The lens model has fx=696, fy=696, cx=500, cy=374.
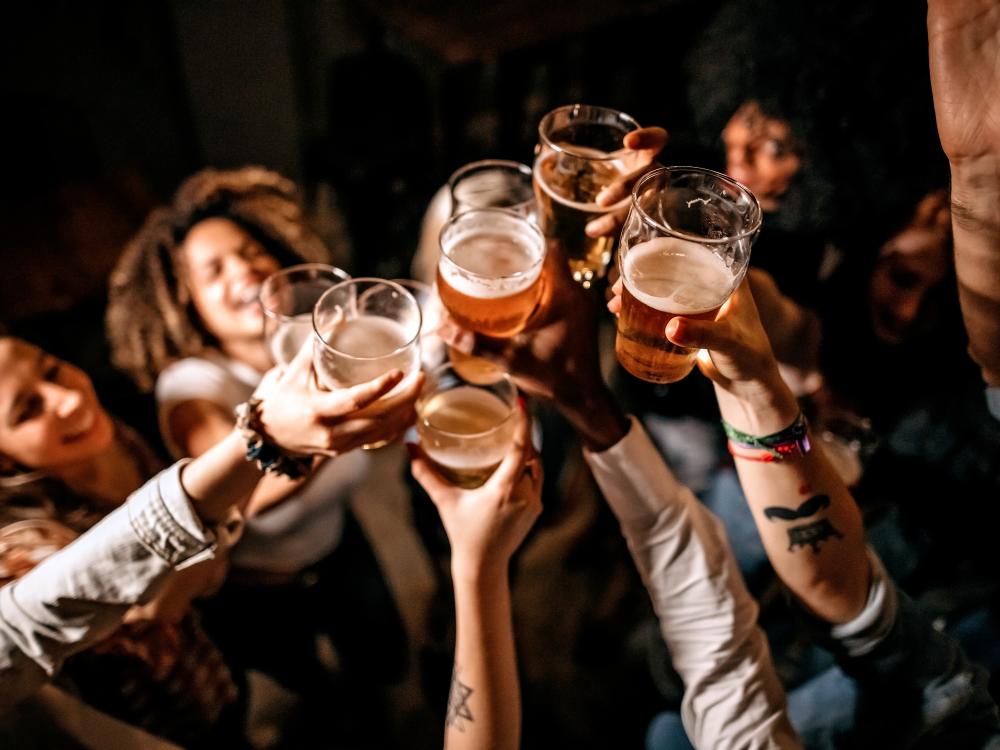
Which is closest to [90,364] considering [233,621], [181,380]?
[181,380]

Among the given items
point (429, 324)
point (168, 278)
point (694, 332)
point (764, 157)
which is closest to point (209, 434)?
point (168, 278)

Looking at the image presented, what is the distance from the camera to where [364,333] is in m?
1.59

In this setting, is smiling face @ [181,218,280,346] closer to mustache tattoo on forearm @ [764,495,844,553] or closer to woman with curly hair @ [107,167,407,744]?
woman with curly hair @ [107,167,407,744]

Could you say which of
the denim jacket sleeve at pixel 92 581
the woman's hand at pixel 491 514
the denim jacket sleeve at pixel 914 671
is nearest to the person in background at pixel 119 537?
the denim jacket sleeve at pixel 92 581

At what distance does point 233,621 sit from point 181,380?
→ 0.87 metres

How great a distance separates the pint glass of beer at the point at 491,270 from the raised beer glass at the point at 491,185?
0.62 feet

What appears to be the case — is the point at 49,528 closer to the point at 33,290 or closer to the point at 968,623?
the point at 33,290

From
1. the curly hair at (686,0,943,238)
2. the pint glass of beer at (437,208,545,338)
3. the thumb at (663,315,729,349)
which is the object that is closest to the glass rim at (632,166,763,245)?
the thumb at (663,315,729,349)

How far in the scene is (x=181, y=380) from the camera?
91.3 inches

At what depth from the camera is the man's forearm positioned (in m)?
1.32

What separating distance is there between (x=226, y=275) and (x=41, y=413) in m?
0.84

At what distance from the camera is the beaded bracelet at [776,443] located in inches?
54.6

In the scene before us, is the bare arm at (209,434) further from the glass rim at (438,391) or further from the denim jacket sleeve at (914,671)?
the denim jacket sleeve at (914,671)

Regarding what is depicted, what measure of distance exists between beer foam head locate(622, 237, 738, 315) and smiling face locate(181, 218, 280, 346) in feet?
5.33
